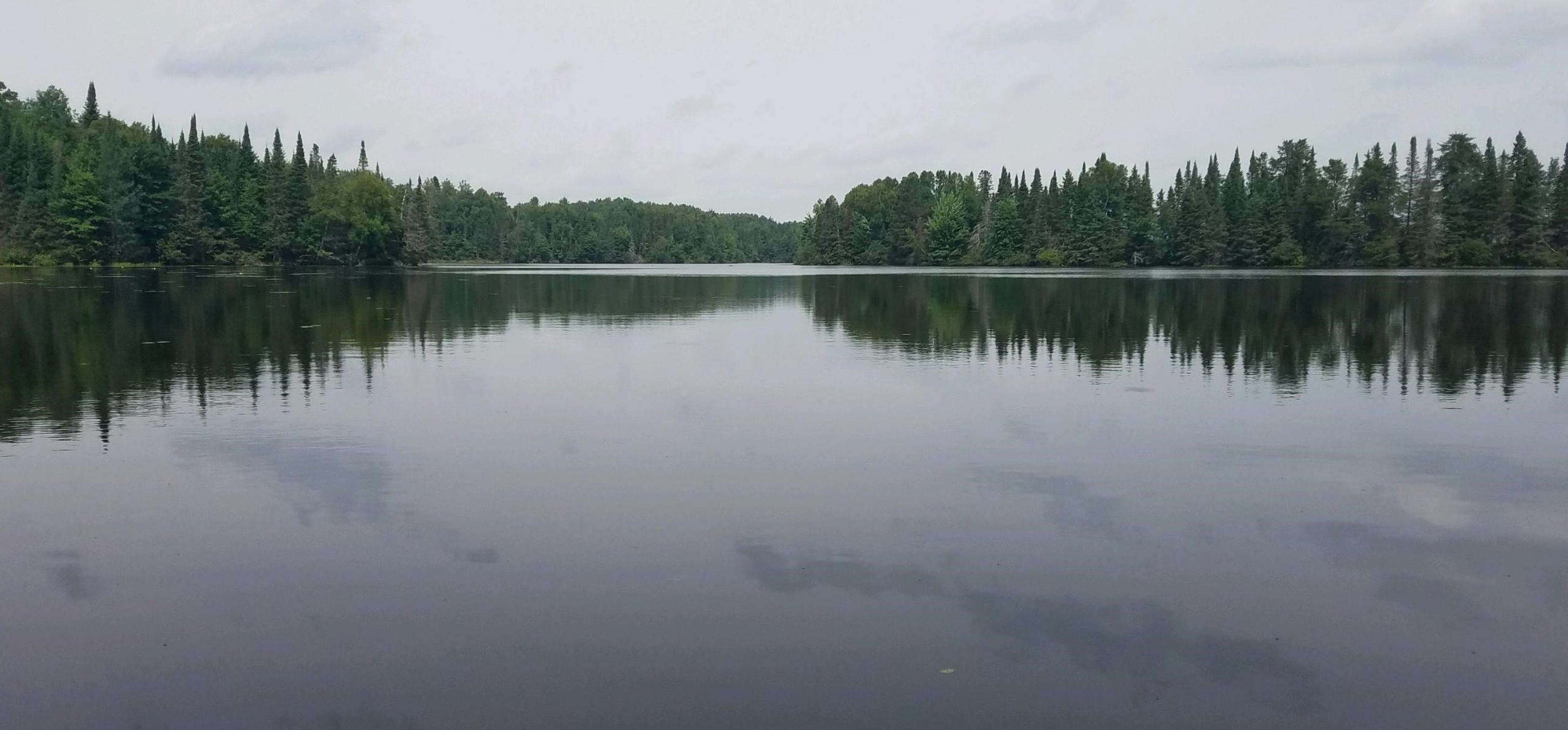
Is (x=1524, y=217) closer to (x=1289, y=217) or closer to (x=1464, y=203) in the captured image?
(x=1464, y=203)

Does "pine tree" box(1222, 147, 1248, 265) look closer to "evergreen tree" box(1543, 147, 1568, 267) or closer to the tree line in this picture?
"evergreen tree" box(1543, 147, 1568, 267)

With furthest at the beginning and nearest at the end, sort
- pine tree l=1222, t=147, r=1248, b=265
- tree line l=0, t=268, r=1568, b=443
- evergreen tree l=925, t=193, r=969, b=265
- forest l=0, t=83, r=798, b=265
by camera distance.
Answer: evergreen tree l=925, t=193, r=969, b=265, pine tree l=1222, t=147, r=1248, b=265, forest l=0, t=83, r=798, b=265, tree line l=0, t=268, r=1568, b=443

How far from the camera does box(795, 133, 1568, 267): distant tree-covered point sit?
401 ft

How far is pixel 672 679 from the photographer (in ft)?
25.4

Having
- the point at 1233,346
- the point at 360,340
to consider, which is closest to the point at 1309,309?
the point at 1233,346

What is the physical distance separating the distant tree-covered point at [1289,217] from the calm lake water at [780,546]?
375 feet

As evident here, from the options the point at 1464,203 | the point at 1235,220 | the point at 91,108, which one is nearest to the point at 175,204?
the point at 91,108

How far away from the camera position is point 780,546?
35.3 feet

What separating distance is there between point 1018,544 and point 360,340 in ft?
81.0

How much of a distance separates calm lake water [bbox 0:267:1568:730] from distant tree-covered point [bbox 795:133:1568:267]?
375ft

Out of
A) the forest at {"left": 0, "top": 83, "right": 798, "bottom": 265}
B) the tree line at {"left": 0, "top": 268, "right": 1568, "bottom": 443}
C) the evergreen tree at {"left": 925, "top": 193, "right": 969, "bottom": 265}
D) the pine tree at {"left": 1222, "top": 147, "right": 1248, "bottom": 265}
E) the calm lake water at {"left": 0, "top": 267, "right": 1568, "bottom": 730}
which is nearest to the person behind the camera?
the calm lake water at {"left": 0, "top": 267, "right": 1568, "bottom": 730}

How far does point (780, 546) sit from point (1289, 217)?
450 feet

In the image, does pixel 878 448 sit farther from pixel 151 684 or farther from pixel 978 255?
pixel 978 255

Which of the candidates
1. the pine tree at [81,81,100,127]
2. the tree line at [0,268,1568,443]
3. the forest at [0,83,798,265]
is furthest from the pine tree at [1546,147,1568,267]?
the pine tree at [81,81,100,127]
